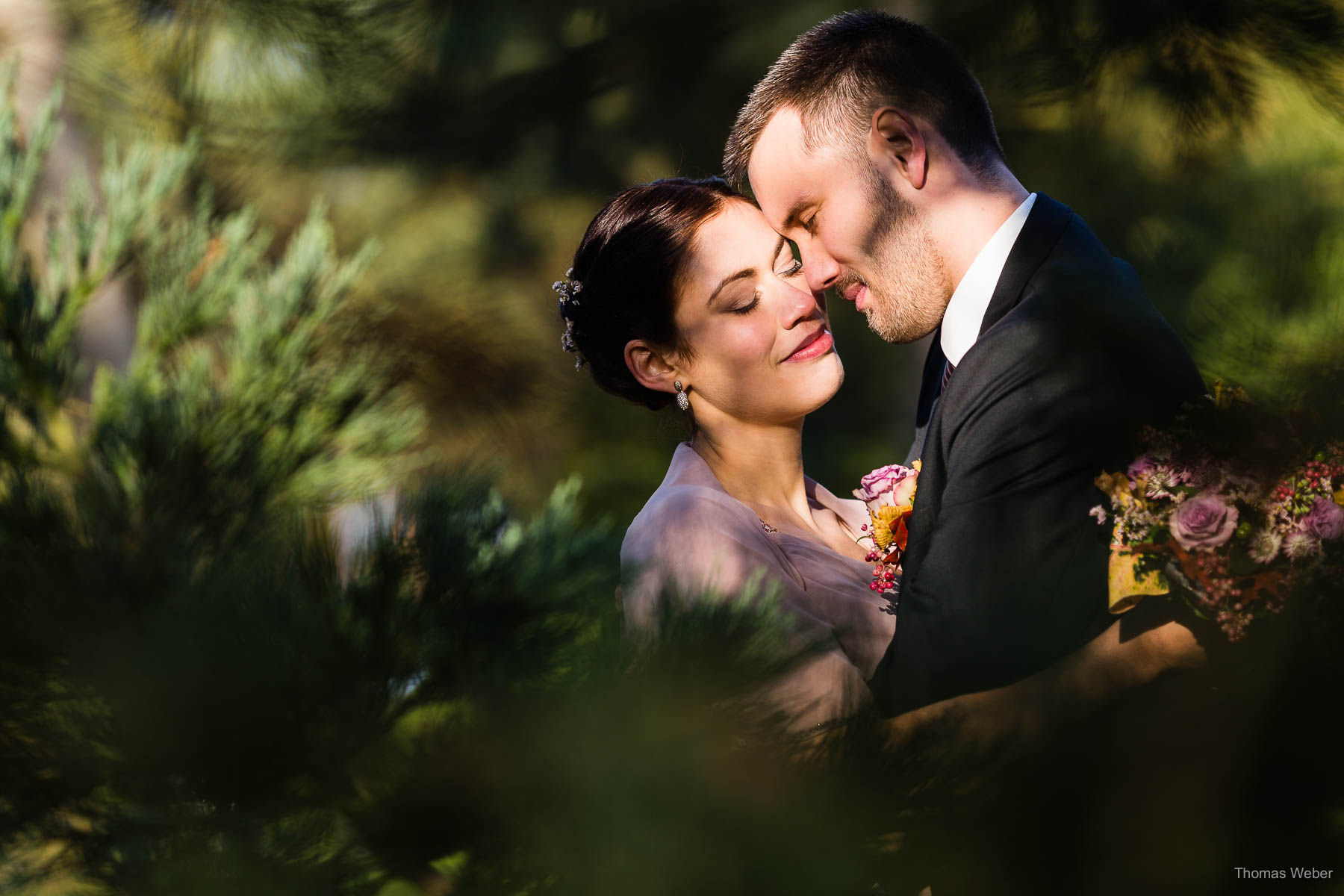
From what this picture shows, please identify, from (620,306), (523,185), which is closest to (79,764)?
(620,306)

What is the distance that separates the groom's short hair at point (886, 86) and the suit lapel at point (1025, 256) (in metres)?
0.16

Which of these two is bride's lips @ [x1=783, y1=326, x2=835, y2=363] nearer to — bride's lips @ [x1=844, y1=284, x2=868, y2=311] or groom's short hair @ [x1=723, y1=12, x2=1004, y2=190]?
bride's lips @ [x1=844, y1=284, x2=868, y2=311]

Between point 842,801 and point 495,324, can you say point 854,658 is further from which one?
point 495,324

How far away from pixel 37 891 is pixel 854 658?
3.62 ft

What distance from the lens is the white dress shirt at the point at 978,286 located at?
1.43 meters

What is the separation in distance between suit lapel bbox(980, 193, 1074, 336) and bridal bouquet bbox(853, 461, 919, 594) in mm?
285

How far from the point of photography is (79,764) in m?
0.41

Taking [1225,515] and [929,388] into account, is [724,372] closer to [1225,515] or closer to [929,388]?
[929,388]

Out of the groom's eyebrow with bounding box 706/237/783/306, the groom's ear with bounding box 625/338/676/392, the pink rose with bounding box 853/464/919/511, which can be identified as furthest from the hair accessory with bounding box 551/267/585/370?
the pink rose with bounding box 853/464/919/511

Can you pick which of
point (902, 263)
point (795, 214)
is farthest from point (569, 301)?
point (902, 263)

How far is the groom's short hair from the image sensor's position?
5.08 ft

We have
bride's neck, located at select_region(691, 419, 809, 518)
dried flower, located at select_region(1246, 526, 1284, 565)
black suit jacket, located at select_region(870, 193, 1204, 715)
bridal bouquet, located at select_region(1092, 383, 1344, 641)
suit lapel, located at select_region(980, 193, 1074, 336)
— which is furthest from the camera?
bride's neck, located at select_region(691, 419, 809, 518)

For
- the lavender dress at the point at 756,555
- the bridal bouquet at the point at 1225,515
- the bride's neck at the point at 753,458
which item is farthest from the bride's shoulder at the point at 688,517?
the bridal bouquet at the point at 1225,515

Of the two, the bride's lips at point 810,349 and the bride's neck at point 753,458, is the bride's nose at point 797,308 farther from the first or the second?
the bride's neck at point 753,458
